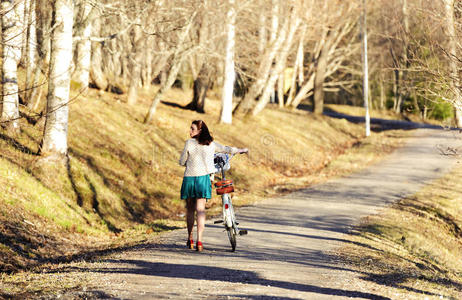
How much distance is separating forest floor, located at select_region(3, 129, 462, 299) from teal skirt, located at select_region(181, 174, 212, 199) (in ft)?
3.13

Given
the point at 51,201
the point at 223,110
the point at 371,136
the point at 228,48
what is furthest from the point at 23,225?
the point at 371,136

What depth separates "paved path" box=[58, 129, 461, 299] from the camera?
789cm

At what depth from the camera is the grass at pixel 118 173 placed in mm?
12867

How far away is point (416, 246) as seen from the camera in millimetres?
15133

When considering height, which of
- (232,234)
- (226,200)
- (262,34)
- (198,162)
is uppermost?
(262,34)

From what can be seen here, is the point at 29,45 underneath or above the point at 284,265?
above

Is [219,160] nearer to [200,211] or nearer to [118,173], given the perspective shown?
[200,211]

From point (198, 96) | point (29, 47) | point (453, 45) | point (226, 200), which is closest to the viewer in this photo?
point (226, 200)

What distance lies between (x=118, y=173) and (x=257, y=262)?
972 cm

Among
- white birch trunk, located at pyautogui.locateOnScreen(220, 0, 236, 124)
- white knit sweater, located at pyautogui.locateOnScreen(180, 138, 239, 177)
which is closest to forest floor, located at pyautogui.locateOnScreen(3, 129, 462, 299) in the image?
white knit sweater, located at pyautogui.locateOnScreen(180, 138, 239, 177)

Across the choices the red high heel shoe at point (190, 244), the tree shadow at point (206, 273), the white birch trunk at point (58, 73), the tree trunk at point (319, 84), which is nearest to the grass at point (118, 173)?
the white birch trunk at point (58, 73)

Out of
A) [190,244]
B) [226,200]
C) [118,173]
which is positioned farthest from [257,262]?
[118,173]

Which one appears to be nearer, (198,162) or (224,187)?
(198,162)

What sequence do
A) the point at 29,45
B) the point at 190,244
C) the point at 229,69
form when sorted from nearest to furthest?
the point at 190,244 < the point at 29,45 < the point at 229,69
